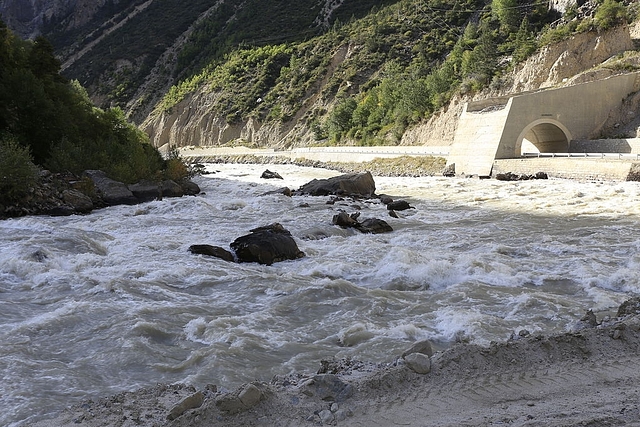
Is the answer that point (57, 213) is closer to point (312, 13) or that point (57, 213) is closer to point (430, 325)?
point (430, 325)

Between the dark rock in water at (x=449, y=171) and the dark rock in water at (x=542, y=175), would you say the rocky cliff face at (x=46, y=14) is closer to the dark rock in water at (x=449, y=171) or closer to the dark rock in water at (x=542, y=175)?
the dark rock in water at (x=449, y=171)

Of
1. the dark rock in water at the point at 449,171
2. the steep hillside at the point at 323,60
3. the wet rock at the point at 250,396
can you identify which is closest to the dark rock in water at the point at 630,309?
the wet rock at the point at 250,396

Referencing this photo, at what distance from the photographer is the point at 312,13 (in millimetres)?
93250

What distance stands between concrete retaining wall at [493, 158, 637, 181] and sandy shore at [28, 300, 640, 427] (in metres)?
20.4

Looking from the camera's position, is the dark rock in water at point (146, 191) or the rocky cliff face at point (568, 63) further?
the rocky cliff face at point (568, 63)

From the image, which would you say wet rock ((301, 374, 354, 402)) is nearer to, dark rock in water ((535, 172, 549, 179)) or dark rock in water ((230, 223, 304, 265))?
dark rock in water ((230, 223, 304, 265))

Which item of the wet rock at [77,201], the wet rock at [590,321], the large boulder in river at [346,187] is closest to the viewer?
the wet rock at [590,321]

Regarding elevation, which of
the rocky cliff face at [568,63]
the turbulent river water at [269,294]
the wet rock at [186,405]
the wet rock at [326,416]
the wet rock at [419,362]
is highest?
the rocky cliff face at [568,63]

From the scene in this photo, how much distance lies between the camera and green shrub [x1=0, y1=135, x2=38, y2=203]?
1761 centimetres

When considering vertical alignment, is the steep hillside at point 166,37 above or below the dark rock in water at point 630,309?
above

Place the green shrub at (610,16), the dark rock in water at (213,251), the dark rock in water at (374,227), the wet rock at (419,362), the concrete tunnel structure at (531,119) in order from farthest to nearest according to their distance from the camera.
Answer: the green shrub at (610,16) → the concrete tunnel structure at (531,119) → the dark rock in water at (374,227) → the dark rock in water at (213,251) → the wet rock at (419,362)

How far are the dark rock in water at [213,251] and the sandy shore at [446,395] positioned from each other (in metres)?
6.49

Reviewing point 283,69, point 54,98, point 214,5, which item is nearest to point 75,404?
point 54,98

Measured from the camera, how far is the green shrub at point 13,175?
17609 mm
